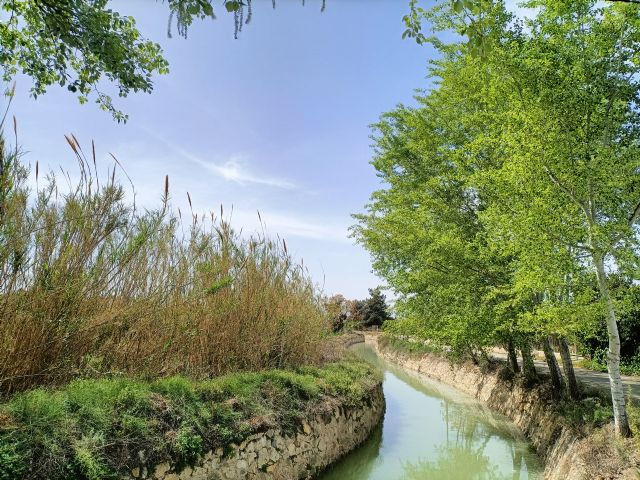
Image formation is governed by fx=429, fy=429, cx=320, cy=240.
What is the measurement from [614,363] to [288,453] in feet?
16.1

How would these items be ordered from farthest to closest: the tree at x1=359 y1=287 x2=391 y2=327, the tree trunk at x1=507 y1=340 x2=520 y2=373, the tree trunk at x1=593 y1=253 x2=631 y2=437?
the tree at x1=359 y1=287 x2=391 y2=327
the tree trunk at x1=507 y1=340 x2=520 y2=373
the tree trunk at x1=593 y1=253 x2=631 y2=437

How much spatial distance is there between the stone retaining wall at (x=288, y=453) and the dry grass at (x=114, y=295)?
4.60ft

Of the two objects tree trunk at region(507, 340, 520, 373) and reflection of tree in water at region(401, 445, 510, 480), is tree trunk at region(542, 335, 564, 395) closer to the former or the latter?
reflection of tree in water at region(401, 445, 510, 480)

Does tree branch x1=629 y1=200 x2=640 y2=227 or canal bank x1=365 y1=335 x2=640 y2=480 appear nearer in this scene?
canal bank x1=365 y1=335 x2=640 y2=480

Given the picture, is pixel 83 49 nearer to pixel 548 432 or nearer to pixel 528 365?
pixel 548 432

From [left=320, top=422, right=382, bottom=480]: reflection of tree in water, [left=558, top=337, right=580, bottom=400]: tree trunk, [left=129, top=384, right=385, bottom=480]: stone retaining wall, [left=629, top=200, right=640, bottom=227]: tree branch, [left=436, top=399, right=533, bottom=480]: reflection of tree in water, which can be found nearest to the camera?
[left=129, top=384, right=385, bottom=480]: stone retaining wall

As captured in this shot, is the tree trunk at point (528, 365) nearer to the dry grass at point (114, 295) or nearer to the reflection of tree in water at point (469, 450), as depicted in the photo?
the reflection of tree in water at point (469, 450)

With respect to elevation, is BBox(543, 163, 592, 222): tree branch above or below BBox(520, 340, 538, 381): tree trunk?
above

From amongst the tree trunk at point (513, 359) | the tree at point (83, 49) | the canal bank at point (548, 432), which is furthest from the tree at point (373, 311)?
the tree at point (83, 49)

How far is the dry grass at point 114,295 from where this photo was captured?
4.02 m

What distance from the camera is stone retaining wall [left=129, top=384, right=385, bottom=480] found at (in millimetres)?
4836

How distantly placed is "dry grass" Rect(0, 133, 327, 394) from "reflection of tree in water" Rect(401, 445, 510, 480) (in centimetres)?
314

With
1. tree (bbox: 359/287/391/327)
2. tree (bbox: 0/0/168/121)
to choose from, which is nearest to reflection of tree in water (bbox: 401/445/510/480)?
tree (bbox: 0/0/168/121)

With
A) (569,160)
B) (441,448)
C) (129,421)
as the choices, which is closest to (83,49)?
(129,421)
